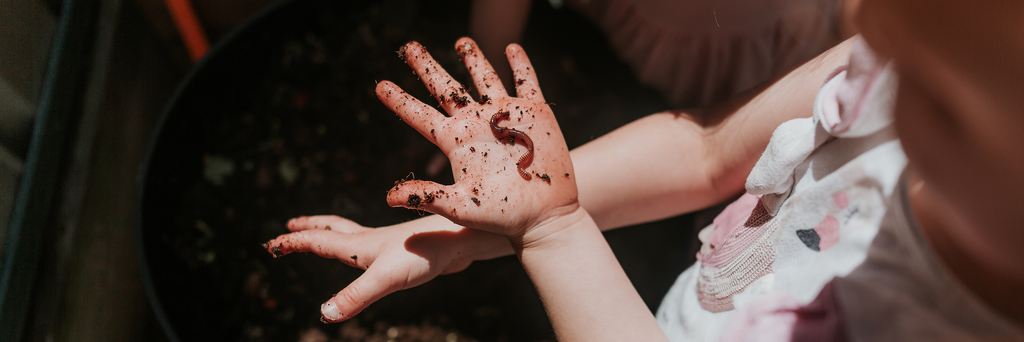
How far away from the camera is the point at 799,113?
565 millimetres

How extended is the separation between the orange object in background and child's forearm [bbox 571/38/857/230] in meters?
1.14

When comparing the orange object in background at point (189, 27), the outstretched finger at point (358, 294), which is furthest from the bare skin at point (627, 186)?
the orange object in background at point (189, 27)

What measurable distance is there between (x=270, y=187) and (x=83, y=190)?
35 centimetres

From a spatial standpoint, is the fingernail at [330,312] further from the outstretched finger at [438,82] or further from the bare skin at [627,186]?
the outstretched finger at [438,82]

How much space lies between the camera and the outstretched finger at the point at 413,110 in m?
0.57

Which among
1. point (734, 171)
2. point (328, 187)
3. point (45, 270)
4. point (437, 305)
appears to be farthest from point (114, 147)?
point (734, 171)

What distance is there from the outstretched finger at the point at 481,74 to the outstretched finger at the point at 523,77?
0.03 m

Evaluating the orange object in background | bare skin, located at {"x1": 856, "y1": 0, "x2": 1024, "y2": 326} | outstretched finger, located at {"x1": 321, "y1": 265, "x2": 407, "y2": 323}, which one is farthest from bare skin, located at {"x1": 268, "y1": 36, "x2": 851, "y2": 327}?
the orange object in background

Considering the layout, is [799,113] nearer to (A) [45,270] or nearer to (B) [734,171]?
(B) [734,171]

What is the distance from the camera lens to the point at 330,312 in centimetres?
56

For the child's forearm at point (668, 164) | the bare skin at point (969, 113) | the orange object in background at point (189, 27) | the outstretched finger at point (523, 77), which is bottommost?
the bare skin at point (969, 113)

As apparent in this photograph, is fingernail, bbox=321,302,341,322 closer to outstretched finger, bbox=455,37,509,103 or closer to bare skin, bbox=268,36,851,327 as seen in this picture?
bare skin, bbox=268,36,851,327

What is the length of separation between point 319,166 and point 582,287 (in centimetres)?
88

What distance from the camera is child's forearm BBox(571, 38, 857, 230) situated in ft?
2.23
